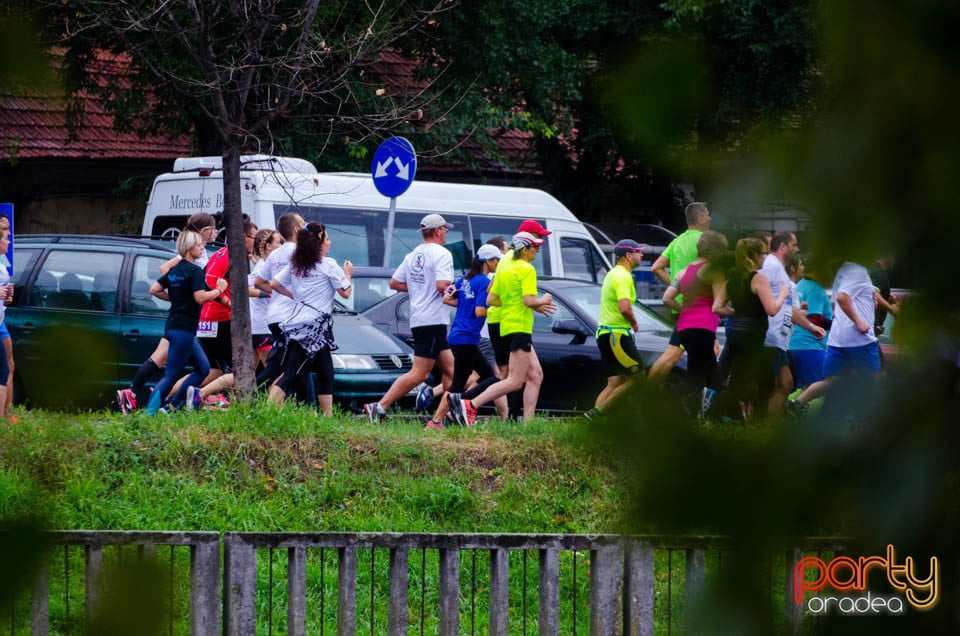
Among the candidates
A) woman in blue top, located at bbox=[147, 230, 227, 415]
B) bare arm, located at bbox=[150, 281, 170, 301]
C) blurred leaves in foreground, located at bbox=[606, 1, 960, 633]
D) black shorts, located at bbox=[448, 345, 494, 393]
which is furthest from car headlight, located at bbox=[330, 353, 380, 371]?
blurred leaves in foreground, located at bbox=[606, 1, 960, 633]

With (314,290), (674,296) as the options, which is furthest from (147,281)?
(674,296)

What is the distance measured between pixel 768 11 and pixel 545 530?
6.13m

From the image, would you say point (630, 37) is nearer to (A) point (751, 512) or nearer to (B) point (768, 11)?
(B) point (768, 11)

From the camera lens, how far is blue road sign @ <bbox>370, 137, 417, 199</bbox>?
503 inches

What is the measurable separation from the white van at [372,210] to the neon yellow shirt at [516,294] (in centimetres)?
505

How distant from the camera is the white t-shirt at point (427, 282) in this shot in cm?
977

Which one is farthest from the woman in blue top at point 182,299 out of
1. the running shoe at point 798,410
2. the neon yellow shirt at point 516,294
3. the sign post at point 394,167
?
the running shoe at point 798,410

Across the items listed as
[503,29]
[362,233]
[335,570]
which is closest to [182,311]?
[335,570]

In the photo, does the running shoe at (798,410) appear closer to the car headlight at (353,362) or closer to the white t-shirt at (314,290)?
the white t-shirt at (314,290)

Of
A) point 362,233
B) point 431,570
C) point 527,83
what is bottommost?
point 431,570

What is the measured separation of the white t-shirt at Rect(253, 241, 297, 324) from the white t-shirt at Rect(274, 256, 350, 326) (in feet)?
0.66

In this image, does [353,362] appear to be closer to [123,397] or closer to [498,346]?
[498,346]

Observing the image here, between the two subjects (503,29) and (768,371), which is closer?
(768,371)

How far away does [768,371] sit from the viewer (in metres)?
1.14
